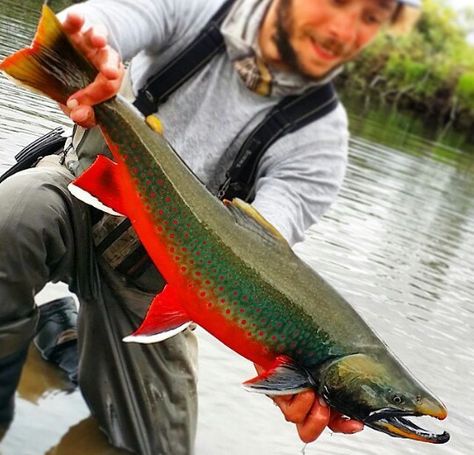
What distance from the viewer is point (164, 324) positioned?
2348 mm

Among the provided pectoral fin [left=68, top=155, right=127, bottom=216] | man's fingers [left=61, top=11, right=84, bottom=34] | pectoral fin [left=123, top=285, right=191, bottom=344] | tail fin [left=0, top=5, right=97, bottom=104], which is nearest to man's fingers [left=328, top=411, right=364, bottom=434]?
pectoral fin [left=123, top=285, right=191, bottom=344]

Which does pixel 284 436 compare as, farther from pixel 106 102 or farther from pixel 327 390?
pixel 106 102

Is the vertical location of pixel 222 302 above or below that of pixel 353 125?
above

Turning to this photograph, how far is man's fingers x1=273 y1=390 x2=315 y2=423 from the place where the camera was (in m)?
2.33

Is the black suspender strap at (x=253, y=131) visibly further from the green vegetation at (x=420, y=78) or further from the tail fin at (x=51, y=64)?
the green vegetation at (x=420, y=78)

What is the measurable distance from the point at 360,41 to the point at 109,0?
0.96 metres

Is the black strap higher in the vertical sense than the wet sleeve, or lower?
lower

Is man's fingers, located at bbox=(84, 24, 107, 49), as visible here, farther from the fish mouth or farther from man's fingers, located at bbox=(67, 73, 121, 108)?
the fish mouth

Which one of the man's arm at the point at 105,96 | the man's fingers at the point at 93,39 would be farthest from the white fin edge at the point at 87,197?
the man's fingers at the point at 93,39

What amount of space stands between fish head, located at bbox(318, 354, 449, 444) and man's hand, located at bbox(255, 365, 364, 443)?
0.08 metres

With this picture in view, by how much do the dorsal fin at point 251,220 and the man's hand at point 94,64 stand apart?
514 millimetres

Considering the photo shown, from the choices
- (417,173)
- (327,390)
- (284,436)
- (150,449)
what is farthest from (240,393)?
(417,173)

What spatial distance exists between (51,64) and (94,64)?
4.8 inches

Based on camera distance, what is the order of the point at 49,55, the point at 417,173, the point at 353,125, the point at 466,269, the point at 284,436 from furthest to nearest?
the point at 353,125 < the point at 417,173 < the point at 466,269 < the point at 284,436 < the point at 49,55
